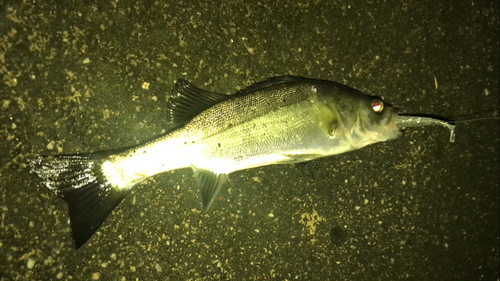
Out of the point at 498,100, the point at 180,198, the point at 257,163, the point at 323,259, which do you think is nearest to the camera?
the point at 257,163

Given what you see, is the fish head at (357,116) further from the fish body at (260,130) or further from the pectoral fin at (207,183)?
the pectoral fin at (207,183)

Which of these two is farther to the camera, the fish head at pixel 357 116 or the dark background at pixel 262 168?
the dark background at pixel 262 168

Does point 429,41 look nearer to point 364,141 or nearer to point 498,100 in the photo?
point 498,100

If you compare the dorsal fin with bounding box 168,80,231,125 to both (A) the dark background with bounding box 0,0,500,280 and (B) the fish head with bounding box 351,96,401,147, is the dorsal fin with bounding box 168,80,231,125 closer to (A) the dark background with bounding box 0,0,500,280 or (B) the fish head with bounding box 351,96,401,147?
(A) the dark background with bounding box 0,0,500,280

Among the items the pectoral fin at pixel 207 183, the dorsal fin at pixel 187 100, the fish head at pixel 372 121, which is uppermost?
the dorsal fin at pixel 187 100

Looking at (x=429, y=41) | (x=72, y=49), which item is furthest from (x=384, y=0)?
(x=72, y=49)

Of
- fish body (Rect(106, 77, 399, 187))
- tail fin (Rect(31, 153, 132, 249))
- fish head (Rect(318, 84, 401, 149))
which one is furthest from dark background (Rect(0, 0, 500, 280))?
fish head (Rect(318, 84, 401, 149))

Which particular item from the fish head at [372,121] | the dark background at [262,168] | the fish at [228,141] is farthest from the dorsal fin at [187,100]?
the fish head at [372,121]
